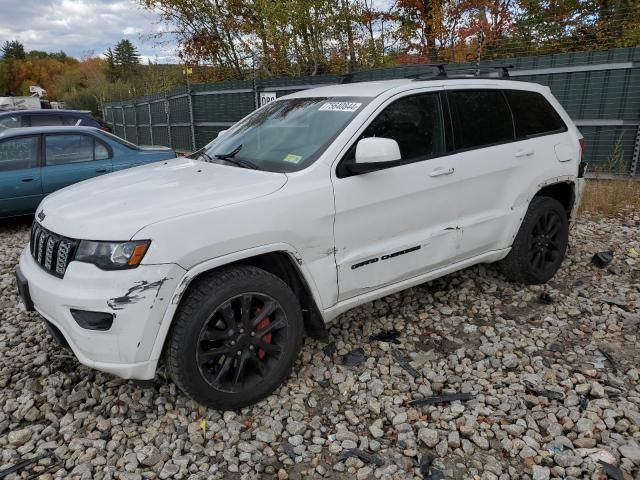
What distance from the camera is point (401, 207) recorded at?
3.19 m

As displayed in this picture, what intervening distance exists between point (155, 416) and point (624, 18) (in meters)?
14.2

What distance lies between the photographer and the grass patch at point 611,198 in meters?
6.76

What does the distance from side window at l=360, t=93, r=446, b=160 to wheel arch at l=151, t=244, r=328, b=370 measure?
98cm

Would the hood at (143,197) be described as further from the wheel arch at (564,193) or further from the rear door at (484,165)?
the wheel arch at (564,193)

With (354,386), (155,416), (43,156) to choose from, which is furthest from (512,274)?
(43,156)

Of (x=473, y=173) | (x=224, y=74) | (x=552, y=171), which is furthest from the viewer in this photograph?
(x=224, y=74)

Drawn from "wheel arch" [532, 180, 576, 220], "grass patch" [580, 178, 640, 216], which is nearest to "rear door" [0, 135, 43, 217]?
"wheel arch" [532, 180, 576, 220]

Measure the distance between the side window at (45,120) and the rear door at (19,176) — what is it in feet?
15.3

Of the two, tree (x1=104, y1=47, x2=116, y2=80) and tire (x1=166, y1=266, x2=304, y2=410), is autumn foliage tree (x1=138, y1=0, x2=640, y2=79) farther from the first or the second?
tree (x1=104, y1=47, x2=116, y2=80)

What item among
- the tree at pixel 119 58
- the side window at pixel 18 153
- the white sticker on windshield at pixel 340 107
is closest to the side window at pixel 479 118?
the white sticker on windshield at pixel 340 107

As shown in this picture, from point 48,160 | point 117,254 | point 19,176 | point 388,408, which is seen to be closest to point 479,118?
point 388,408

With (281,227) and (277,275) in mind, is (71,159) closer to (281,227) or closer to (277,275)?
(277,275)

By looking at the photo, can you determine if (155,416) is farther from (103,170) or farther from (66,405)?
(103,170)

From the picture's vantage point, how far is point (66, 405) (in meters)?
2.91
